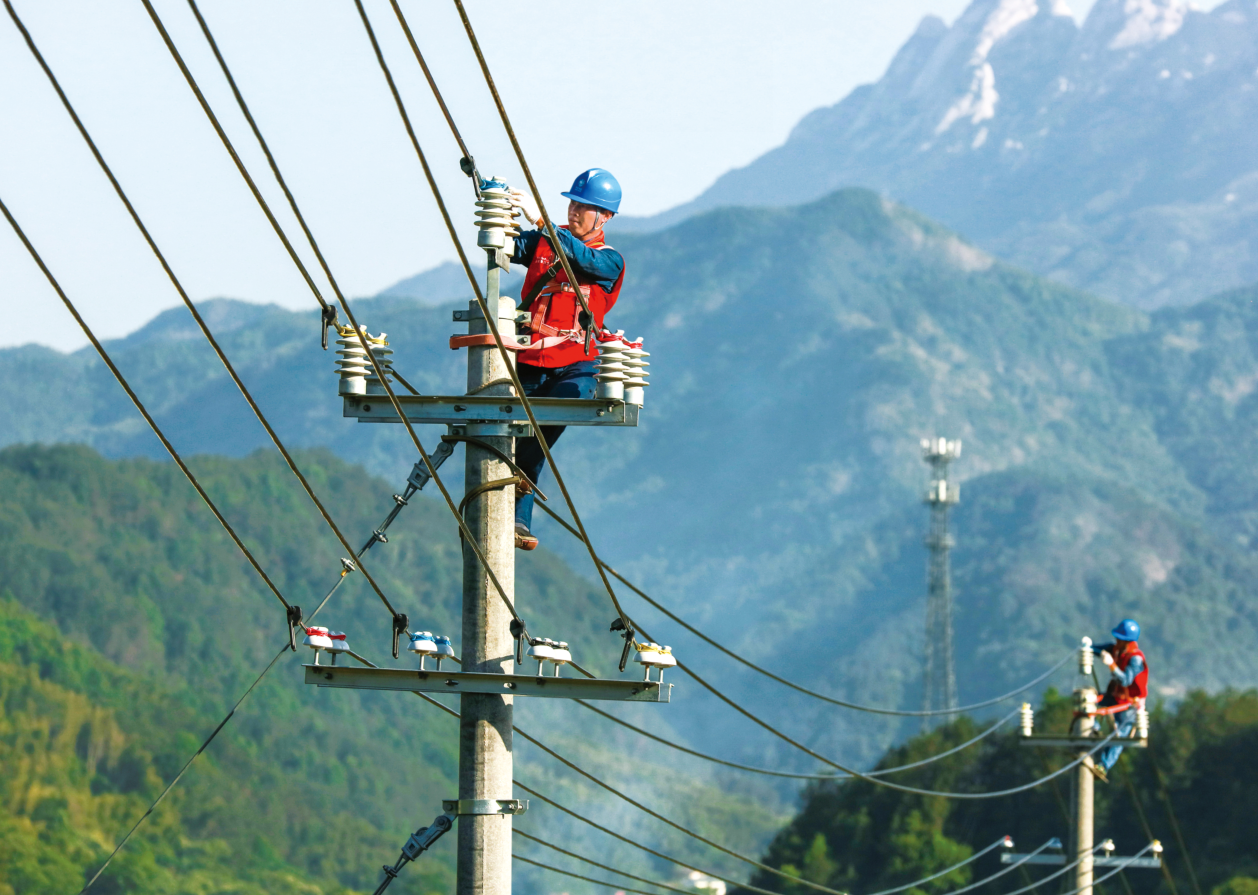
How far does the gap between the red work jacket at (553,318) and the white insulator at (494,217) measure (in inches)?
19.0

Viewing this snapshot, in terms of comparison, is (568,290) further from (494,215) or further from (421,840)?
(421,840)

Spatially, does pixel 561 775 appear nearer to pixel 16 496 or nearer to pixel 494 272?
pixel 16 496

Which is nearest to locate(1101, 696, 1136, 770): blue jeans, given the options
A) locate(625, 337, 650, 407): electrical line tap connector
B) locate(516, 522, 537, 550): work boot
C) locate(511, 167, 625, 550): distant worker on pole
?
locate(516, 522, 537, 550): work boot

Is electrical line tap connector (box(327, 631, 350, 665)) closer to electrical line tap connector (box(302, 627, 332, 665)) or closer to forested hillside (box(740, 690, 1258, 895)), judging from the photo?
electrical line tap connector (box(302, 627, 332, 665))

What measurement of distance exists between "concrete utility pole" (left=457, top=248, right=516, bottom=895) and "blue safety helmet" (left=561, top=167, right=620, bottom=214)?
37.8 inches

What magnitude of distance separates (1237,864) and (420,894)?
53.4 m

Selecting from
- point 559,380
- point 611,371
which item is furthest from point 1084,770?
point 611,371

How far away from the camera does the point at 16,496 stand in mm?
181500

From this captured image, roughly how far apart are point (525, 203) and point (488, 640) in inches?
106

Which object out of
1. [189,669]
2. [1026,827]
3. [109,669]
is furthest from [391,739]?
[1026,827]

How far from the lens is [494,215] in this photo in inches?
424

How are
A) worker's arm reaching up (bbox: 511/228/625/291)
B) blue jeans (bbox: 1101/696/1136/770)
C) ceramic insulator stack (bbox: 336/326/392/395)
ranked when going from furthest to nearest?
blue jeans (bbox: 1101/696/1136/770)
worker's arm reaching up (bbox: 511/228/625/291)
ceramic insulator stack (bbox: 336/326/392/395)

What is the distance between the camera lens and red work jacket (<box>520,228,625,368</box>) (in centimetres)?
1123

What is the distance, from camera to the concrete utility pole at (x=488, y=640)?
10.4 m
